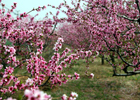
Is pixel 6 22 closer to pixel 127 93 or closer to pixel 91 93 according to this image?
pixel 91 93

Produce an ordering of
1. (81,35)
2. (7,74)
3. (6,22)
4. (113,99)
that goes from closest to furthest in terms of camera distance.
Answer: (7,74)
(6,22)
(113,99)
(81,35)

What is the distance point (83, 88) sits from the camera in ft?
23.3

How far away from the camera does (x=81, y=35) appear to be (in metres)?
15.0

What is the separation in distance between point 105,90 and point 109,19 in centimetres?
400

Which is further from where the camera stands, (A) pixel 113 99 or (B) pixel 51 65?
(A) pixel 113 99

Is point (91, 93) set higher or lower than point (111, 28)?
lower

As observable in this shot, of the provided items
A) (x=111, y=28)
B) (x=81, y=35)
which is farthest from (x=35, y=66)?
(x=81, y=35)

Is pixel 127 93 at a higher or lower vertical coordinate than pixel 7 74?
lower

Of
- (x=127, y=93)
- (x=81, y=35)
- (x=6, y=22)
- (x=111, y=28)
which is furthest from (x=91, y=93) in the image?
(x=81, y=35)

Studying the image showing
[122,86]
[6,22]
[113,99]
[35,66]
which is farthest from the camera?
[122,86]

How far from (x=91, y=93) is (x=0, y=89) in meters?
4.60

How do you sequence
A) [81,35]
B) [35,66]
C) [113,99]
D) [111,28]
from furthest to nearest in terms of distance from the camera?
1. [81,35]
2. [113,99]
3. [111,28]
4. [35,66]

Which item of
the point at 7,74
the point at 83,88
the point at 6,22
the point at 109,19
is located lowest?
the point at 83,88

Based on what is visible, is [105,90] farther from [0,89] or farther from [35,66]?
[0,89]
